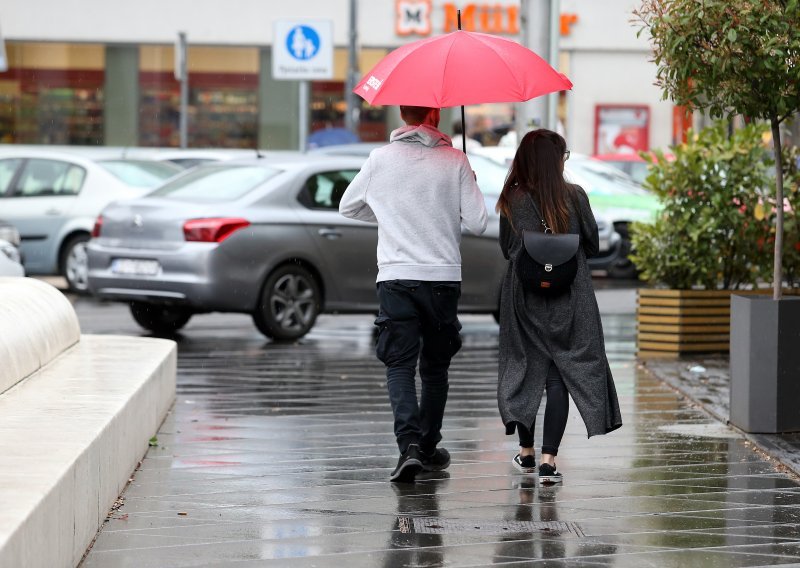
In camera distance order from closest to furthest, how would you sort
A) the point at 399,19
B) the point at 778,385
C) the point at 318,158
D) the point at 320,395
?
the point at 778,385 → the point at 320,395 → the point at 318,158 → the point at 399,19

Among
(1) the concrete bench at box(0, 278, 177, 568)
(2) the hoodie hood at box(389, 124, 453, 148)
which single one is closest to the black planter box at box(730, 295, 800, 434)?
(2) the hoodie hood at box(389, 124, 453, 148)

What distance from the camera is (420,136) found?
265 inches

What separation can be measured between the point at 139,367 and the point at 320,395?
2061 millimetres

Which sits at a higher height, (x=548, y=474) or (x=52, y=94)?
(x=52, y=94)

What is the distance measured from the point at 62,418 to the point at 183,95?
1007 inches

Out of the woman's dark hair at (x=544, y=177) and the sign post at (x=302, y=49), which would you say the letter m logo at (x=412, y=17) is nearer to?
the sign post at (x=302, y=49)

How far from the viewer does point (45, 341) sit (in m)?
7.33

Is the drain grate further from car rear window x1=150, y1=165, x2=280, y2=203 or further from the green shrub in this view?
car rear window x1=150, y1=165, x2=280, y2=203

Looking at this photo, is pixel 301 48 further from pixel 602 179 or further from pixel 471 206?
pixel 471 206

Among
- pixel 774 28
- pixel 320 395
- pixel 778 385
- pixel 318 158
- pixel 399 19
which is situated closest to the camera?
pixel 774 28

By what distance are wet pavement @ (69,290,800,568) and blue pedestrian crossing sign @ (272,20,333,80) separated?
11366mm

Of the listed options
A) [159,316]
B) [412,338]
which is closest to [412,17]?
[159,316]

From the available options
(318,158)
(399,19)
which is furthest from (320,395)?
(399,19)

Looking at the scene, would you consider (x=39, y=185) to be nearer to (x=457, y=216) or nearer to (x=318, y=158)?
(x=318, y=158)
